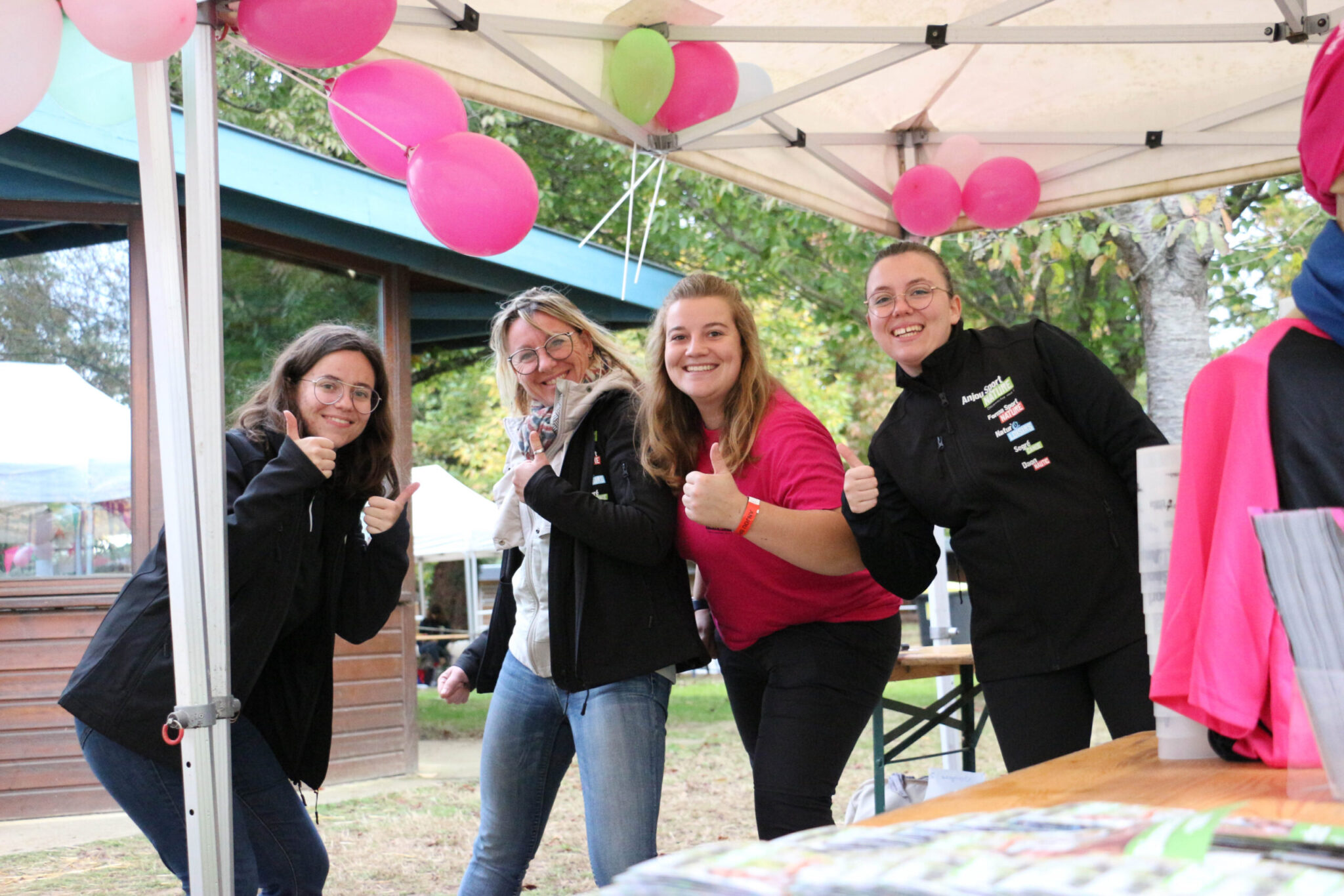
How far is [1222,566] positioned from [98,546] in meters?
6.67

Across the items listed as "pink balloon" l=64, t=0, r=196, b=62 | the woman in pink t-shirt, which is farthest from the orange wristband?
"pink balloon" l=64, t=0, r=196, b=62

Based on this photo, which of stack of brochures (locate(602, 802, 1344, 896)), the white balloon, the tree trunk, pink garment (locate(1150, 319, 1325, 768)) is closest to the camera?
stack of brochures (locate(602, 802, 1344, 896))

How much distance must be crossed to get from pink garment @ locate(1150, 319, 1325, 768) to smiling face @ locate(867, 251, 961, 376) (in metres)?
1.39

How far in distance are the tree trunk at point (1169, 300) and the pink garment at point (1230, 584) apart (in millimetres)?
7472

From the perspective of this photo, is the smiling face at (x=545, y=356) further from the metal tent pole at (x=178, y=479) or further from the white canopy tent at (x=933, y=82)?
the white canopy tent at (x=933, y=82)

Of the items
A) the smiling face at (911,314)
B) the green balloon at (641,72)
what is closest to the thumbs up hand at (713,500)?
the smiling face at (911,314)

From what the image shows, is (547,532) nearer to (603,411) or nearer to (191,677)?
(603,411)

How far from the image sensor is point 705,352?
2.72 m

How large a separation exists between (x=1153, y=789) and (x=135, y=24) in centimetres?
206

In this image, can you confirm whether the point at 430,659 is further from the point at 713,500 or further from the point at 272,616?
the point at 713,500

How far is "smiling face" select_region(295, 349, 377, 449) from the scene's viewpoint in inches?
110

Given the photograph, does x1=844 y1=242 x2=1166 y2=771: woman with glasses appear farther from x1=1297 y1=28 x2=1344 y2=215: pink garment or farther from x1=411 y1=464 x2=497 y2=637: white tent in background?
x1=411 y1=464 x2=497 y2=637: white tent in background

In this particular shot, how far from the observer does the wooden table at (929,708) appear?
443 centimetres

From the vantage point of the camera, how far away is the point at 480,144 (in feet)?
8.97
